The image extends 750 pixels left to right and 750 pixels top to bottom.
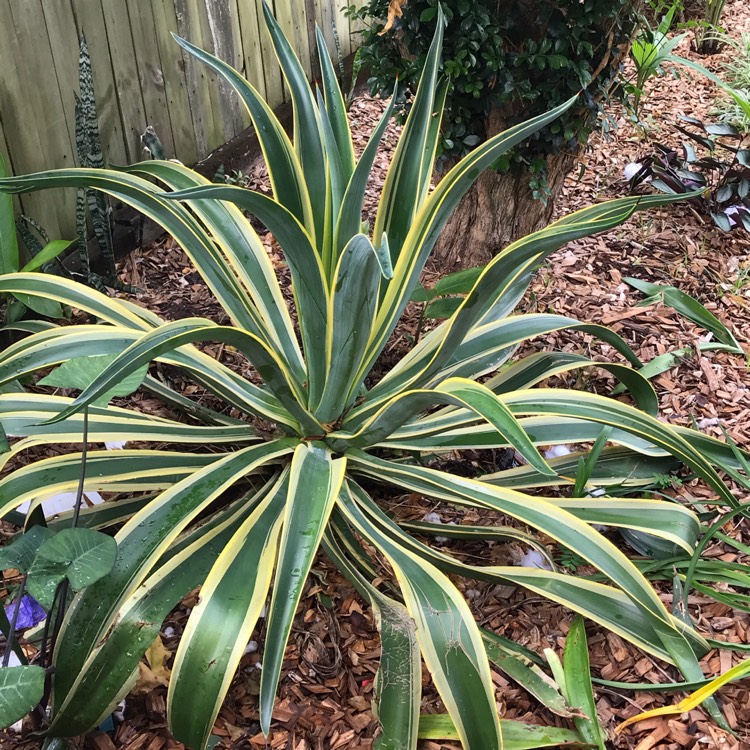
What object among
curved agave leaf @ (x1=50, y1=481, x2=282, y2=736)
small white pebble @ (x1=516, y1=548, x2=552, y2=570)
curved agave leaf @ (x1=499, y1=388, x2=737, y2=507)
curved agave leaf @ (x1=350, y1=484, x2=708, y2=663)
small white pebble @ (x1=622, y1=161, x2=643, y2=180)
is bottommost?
small white pebble @ (x1=516, y1=548, x2=552, y2=570)

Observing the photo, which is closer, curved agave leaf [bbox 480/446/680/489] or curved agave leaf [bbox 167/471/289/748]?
curved agave leaf [bbox 167/471/289/748]

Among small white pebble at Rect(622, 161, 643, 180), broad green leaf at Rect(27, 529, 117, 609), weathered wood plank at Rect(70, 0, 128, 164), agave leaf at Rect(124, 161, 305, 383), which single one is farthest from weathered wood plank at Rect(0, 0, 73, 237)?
small white pebble at Rect(622, 161, 643, 180)

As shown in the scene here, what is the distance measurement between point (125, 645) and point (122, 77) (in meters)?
1.83

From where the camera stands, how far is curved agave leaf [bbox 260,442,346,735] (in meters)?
0.86

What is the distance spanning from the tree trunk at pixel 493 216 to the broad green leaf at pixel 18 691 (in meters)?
1.84

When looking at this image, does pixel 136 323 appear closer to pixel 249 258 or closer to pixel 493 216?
pixel 249 258

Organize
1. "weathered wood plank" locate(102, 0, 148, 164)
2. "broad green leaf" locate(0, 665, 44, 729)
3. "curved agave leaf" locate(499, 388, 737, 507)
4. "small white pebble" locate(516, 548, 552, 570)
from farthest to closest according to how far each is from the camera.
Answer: "weathered wood plank" locate(102, 0, 148, 164)
"small white pebble" locate(516, 548, 552, 570)
"curved agave leaf" locate(499, 388, 737, 507)
"broad green leaf" locate(0, 665, 44, 729)

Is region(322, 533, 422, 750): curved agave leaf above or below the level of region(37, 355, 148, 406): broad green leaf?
below

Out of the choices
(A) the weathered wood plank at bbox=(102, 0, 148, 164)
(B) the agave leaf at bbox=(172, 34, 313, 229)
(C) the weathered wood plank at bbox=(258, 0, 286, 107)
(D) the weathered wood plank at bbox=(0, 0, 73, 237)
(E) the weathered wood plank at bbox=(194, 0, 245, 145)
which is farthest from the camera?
(C) the weathered wood plank at bbox=(258, 0, 286, 107)

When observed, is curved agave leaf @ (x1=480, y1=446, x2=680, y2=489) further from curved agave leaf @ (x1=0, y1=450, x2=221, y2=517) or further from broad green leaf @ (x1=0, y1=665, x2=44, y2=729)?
broad green leaf @ (x1=0, y1=665, x2=44, y2=729)

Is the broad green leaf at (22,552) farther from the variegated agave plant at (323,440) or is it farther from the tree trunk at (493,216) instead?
the tree trunk at (493,216)

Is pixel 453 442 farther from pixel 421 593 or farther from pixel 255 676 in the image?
pixel 255 676

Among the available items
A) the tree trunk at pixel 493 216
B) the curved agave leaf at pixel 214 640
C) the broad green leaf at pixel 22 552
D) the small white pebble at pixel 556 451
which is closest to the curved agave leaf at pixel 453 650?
the curved agave leaf at pixel 214 640

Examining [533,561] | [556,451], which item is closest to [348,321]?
[533,561]
